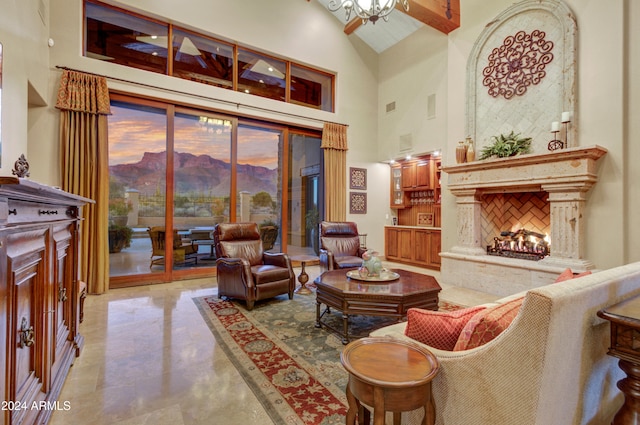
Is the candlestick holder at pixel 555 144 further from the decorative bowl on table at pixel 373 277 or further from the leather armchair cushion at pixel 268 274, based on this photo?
the leather armchair cushion at pixel 268 274

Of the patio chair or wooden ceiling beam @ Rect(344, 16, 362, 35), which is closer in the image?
the patio chair

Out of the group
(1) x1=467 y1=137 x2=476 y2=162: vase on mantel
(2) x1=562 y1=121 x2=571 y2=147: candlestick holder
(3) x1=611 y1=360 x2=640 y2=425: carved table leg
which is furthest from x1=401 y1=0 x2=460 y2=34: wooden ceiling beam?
(3) x1=611 y1=360 x2=640 y2=425: carved table leg

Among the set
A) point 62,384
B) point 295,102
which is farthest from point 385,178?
point 62,384

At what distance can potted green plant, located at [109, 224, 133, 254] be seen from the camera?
4531 mm

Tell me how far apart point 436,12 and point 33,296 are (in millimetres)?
5867

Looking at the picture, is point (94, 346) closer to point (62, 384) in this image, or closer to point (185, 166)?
point (62, 384)

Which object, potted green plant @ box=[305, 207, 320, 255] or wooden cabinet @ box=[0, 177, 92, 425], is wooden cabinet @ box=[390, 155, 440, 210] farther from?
wooden cabinet @ box=[0, 177, 92, 425]

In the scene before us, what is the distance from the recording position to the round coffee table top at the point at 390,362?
1.01 m

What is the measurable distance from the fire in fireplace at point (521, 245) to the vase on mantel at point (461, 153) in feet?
4.22

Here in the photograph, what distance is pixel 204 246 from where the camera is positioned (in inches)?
208

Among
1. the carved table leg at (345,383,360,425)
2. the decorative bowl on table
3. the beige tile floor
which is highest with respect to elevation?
the decorative bowl on table

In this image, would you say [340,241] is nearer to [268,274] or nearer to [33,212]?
[268,274]

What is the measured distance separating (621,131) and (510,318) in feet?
12.8

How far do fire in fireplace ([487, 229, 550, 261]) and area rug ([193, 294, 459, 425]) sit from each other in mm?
1536
